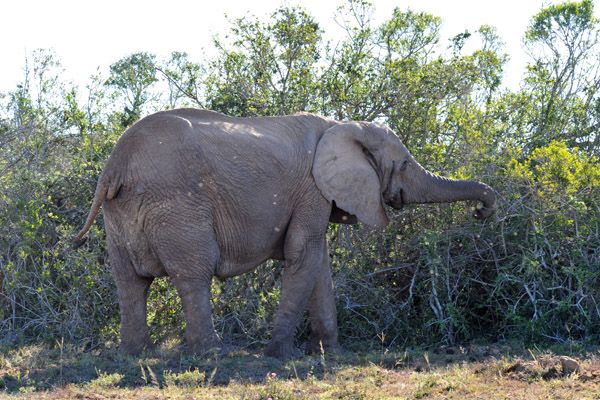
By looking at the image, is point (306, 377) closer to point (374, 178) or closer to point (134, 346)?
point (134, 346)

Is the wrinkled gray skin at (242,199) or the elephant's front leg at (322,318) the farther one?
the elephant's front leg at (322,318)

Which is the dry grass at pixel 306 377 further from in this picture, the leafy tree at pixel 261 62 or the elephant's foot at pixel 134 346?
the leafy tree at pixel 261 62

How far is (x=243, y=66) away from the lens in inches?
435

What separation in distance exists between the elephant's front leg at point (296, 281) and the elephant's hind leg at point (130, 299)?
132cm

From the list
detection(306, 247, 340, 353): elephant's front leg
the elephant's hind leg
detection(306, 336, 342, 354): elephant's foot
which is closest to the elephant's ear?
detection(306, 247, 340, 353): elephant's front leg

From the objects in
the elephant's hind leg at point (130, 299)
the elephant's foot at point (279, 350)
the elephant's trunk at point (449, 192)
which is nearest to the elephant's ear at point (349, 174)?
the elephant's trunk at point (449, 192)

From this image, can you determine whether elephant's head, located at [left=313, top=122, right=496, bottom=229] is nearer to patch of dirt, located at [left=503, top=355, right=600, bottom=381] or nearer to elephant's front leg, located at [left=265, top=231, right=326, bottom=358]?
elephant's front leg, located at [left=265, top=231, right=326, bottom=358]

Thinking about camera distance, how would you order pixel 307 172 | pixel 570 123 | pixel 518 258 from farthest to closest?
pixel 570 123, pixel 518 258, pixel 307 172

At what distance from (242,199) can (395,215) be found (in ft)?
8.82

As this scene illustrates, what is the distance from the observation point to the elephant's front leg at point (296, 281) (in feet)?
24.8

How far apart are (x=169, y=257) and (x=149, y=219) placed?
414 millimetres

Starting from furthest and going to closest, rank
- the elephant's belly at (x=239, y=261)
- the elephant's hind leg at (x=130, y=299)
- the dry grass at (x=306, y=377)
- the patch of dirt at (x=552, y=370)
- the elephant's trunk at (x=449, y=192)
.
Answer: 1. the elephant's trunk at (x=449, y=192)
2. the elephant's belly at (x=239, y=261)
3. the elephant's hind leg at (x=130, y=299)
4. the patch of dirt at (x=552, y=370)
5. the dry grass at (x=306, y=377)

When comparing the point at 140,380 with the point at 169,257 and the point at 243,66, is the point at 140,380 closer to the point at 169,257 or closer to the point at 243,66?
the point at 169,257

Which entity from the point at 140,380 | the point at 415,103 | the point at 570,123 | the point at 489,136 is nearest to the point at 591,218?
the point at 489,136
